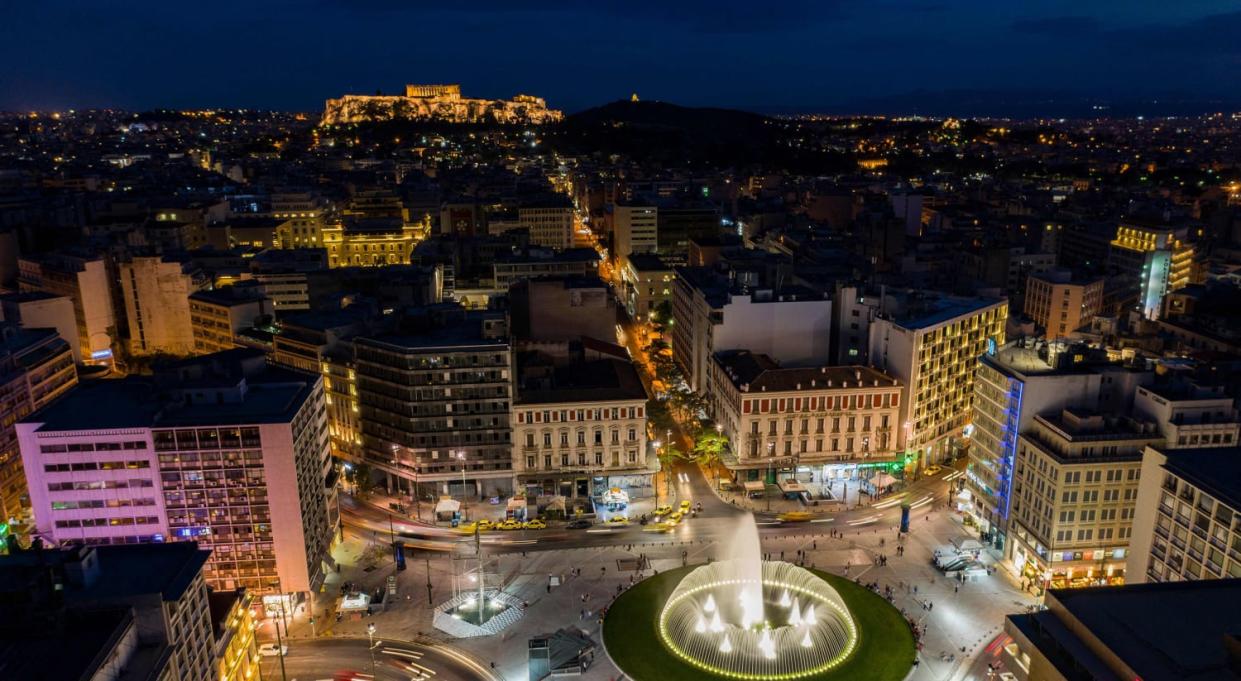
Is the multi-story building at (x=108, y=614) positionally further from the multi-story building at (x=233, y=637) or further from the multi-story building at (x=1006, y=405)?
the multi-story building at (x=1006, y=405)

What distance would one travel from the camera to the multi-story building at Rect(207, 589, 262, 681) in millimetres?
62188

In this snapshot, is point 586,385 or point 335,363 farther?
point 335,363

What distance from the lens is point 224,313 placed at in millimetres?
130875

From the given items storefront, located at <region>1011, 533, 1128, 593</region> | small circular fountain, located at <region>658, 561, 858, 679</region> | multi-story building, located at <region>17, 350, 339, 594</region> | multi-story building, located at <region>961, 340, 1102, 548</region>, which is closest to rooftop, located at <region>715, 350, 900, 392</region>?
multi-story building, located at <region>961, 340, 1102, 548</region>

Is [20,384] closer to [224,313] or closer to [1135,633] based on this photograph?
[224,313]

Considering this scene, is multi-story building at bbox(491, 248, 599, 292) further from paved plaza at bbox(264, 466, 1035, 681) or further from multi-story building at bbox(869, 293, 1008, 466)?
paved plaza at bbox(264, 466, 1035, 681)

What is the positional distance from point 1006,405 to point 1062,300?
6926 centimetres

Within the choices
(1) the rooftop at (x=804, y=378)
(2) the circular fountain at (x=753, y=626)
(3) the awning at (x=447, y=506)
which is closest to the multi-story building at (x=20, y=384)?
(3) the awning at (x=447, y=506)

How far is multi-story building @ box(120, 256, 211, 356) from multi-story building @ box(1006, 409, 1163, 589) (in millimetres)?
128236

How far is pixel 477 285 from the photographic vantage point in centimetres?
16788

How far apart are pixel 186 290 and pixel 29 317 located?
73.7 ft

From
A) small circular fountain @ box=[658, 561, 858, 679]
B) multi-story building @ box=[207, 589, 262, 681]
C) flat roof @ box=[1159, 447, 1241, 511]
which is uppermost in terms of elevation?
flat roof @ box=[1159, 447, 1241, 511]

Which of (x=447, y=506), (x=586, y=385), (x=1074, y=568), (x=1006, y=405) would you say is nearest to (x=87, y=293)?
(x=447, y=506)

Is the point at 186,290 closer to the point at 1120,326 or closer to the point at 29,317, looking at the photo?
the point at 29,317
